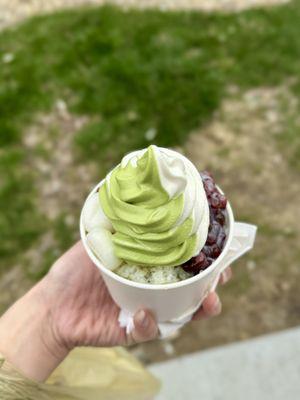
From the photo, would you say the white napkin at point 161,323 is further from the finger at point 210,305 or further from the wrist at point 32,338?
the wrist at point 32,338

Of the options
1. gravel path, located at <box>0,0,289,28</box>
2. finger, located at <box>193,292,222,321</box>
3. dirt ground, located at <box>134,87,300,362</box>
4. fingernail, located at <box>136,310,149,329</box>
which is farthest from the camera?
gravel path, located at <box>0,0,289,28</box>

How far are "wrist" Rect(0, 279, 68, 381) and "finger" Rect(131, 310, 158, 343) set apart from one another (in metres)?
0.30

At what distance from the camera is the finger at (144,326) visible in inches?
65.0

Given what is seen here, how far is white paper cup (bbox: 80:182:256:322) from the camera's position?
1.47 m

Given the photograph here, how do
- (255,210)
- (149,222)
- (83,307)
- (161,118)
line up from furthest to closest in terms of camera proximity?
(161,118), (255,210), (83,307), (149,222)

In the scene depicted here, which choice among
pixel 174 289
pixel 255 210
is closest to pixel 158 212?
pixel 174 289

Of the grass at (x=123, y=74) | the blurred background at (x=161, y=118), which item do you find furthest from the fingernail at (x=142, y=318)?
the grass at (x=123, y=74)

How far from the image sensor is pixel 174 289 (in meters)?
1.49

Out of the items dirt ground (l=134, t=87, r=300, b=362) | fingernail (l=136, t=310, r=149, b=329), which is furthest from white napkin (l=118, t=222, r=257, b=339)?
dirt ground (l=134, t=87, r=300, b=362)

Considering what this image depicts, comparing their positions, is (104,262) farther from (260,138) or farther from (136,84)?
(136,84)

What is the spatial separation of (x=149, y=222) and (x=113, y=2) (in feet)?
13.8

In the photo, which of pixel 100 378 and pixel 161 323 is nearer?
pixel 161 323

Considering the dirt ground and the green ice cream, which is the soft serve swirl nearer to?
the green ice cream

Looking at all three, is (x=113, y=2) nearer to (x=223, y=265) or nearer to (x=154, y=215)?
(x=223, y=265)
